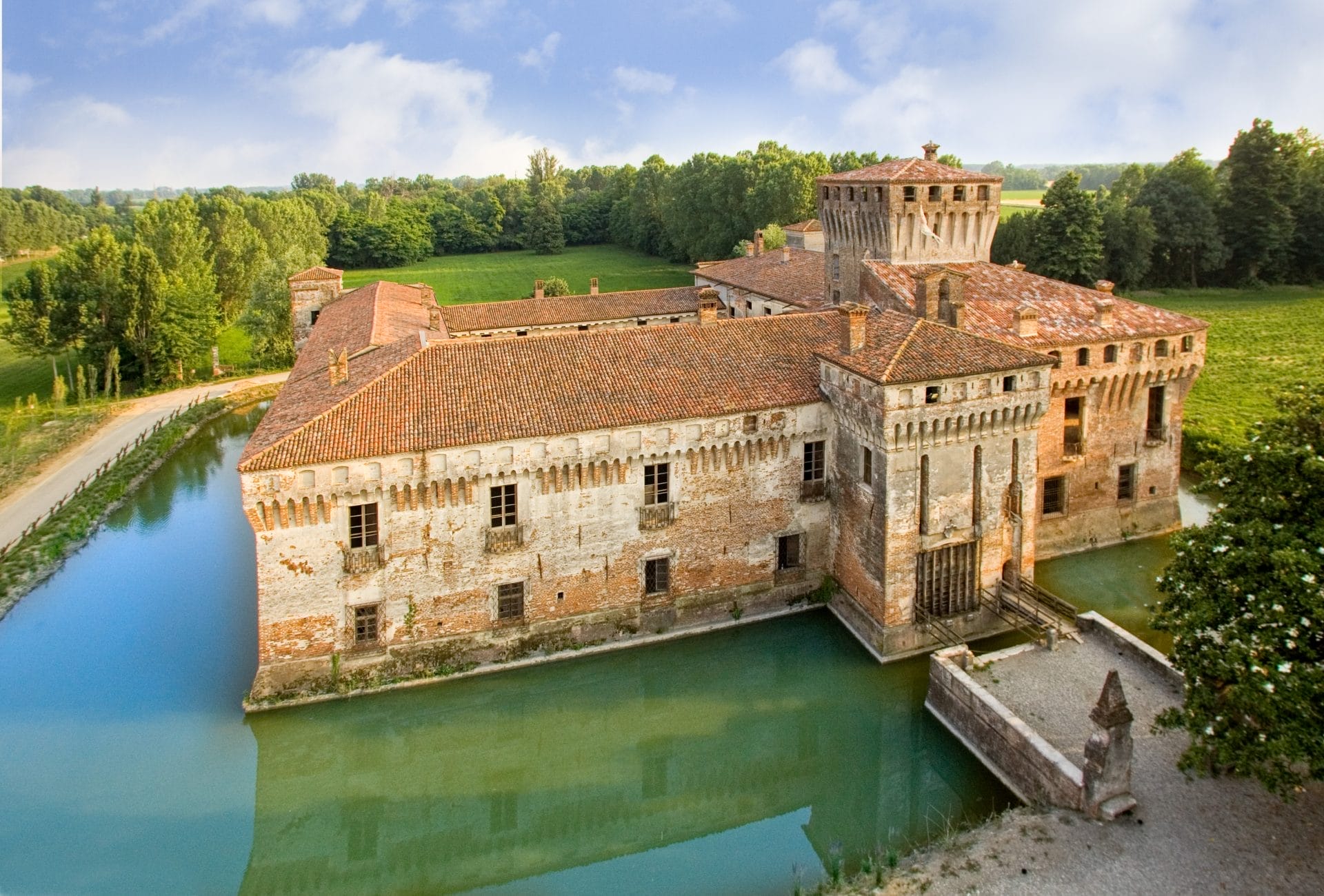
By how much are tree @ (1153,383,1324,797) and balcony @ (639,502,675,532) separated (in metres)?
11.4

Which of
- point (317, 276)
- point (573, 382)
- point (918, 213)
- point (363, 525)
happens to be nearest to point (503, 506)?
point (363, 525)

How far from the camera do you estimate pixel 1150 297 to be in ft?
240

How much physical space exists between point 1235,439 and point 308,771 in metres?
35.8

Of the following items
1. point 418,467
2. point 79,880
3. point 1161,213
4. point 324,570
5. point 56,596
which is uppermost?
point 1161,213

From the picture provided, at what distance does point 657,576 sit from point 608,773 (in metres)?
5.86

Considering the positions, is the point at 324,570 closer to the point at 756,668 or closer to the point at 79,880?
the point at 79,880

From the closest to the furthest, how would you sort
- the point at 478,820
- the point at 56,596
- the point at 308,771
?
the point at 478,820 → the point at 308,771 → the point at 56,596

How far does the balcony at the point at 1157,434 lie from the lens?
2984 centimetres

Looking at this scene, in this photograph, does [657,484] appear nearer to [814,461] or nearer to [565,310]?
[814,461]

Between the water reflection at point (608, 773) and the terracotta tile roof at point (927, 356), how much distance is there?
7334 millimetres

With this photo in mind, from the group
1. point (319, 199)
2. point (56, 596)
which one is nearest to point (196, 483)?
point (56, 596)

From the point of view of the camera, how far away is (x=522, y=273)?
102 metres

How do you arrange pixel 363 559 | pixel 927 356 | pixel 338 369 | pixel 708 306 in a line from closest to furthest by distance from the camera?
1. pixel 363 559
2. pixel 927 356
3. pixel 338 369
4. pixel 708 306

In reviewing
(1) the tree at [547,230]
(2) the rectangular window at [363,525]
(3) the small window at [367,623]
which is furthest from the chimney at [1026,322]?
(1) the tree at [547,230]
